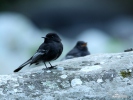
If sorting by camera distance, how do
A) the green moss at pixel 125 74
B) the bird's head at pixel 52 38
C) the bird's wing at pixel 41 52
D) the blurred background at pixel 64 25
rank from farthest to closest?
the blurred background at pixel 64 25 < the bird's head at pixel 52 38 < the bird's wing at pixel 41 52 < the green moss at pixel 125 74

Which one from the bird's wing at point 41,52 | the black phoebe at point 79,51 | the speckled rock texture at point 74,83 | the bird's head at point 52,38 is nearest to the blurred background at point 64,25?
the black phoebe at point 79,51

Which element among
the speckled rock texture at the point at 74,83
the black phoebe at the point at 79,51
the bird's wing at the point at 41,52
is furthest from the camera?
the black phoebe at the point at 79,51

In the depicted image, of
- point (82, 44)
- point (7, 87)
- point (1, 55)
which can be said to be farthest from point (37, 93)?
point (1, 55)

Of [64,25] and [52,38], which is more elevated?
[64,25]

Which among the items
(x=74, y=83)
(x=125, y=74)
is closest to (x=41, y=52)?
(x=74, y=83)

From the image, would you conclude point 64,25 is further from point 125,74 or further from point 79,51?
point 125,74

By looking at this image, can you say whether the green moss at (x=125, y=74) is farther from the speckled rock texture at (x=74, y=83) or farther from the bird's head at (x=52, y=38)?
the bird's head at (x=52, y=38)
